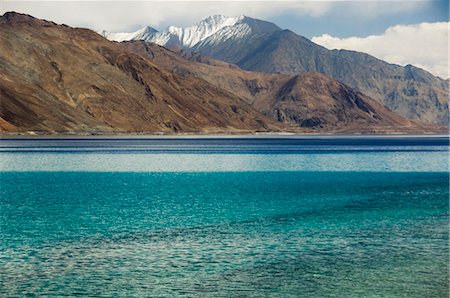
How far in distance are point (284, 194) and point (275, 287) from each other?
1275 inches

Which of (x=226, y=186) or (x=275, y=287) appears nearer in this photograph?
(x=275, y=287)

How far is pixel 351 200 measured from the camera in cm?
5191

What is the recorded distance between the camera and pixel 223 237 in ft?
110

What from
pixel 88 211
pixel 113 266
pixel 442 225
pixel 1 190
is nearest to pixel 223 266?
pixel 113 266

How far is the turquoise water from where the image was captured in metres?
24.4

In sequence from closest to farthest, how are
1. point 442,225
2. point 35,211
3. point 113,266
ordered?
point 113,266
point 442,225
point 35,211

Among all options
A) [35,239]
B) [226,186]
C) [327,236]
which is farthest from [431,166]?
[35,239]

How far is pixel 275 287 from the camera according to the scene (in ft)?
78.5

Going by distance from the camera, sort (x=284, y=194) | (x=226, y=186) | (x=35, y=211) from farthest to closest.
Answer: (x=226, y=186) → (x=284, y=194) → (x=35, y=211)

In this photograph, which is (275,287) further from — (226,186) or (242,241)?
(226,186)

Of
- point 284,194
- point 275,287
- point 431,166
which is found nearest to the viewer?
point 275,287

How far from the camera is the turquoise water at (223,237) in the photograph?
80.1 feet

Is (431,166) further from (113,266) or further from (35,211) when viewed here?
(113,266)

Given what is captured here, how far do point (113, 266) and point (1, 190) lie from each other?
3328 centimetres
